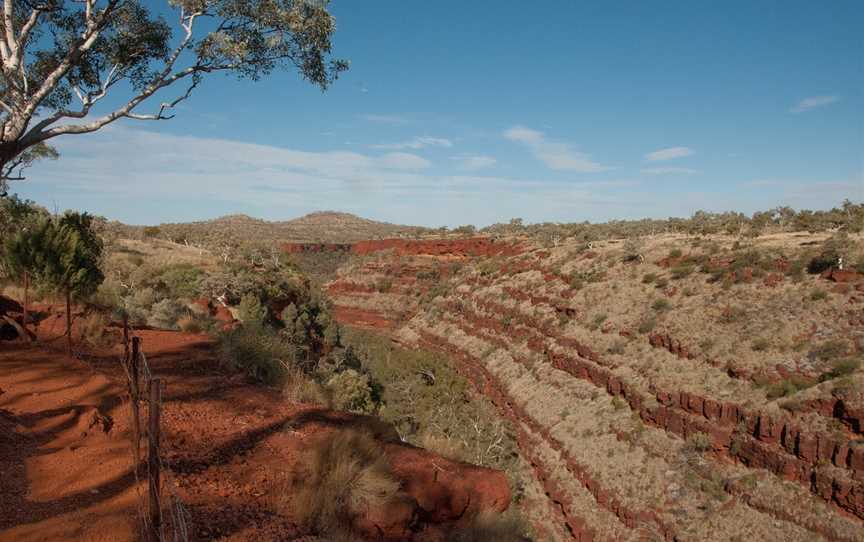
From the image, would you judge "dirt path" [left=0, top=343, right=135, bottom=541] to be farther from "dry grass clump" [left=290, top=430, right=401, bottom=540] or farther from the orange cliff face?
the orange cliff face

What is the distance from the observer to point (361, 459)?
540 centimetres

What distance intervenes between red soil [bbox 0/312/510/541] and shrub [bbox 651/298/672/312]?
16282 mm

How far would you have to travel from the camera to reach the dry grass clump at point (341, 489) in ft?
14.8

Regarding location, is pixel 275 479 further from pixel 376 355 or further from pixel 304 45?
pixel 376 355

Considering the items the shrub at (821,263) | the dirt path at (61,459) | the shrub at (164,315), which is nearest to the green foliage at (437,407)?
the shrub at (164,315)

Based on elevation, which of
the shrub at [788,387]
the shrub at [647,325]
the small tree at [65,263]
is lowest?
the shrub at [788,387]

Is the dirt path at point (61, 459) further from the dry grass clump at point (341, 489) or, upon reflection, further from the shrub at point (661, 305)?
the shrub at point (661, 305)

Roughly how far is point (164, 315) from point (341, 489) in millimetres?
11618

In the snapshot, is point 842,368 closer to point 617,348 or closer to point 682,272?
point 617,348

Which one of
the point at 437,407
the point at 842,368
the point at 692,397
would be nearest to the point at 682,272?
the point at 692,397

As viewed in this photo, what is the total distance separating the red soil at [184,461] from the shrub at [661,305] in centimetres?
1628

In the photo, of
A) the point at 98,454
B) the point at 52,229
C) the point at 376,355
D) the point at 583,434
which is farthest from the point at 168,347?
the point at 376,355

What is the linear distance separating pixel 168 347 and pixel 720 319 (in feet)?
53.9

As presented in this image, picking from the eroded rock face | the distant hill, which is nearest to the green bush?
the eroded rock face
